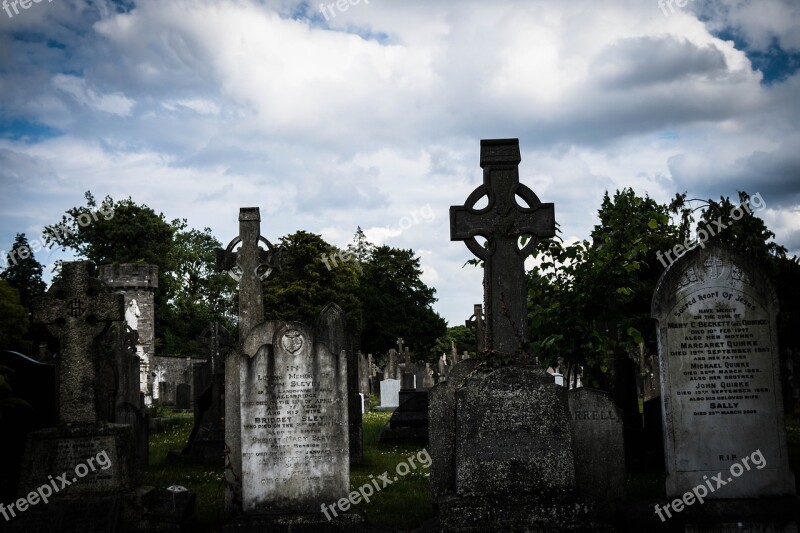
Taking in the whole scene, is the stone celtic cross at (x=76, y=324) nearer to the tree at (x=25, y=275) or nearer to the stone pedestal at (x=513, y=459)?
the stone pedestal at (x=513, y=459)

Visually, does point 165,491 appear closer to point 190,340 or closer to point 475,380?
point 475,380

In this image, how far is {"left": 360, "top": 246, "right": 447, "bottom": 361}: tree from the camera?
57188 millimetres

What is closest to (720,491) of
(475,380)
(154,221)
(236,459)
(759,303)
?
(759,303)

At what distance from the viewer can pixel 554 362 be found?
9.47 meters

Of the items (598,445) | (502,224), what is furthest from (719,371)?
(502,224)

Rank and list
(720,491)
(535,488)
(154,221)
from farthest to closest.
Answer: (154,221), (720,491), (535,488)

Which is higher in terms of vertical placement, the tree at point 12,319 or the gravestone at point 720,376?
the tree at point 12,319

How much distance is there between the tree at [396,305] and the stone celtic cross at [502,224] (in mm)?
48226

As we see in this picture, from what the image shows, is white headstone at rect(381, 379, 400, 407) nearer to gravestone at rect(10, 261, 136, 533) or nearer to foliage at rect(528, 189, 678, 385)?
foliage at rect(528, 189, 678, 385)

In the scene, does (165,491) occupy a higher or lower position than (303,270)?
lower

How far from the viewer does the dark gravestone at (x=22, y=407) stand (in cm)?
849

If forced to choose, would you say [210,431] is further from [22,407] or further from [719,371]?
[719,371]

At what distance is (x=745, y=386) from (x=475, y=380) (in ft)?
9.24

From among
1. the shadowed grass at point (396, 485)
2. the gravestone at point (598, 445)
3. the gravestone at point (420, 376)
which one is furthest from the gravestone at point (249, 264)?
the gravestone at point (420, 376)
